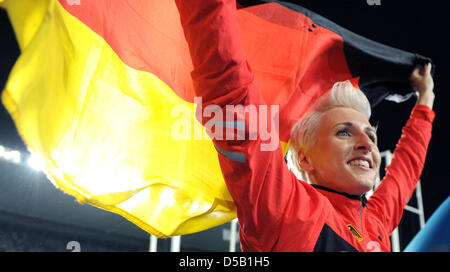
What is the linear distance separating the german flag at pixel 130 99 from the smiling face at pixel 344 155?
16 cm

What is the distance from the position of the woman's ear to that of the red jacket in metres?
0.09

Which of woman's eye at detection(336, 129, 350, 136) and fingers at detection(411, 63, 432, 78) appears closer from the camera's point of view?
woman's eye at detection(336, 129, 350, 136)

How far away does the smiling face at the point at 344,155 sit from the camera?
126 cm

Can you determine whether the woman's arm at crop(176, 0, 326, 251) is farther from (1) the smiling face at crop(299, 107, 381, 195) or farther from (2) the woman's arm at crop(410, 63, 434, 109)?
(2) the woman's arm at crop(410, 63, 434, 109)

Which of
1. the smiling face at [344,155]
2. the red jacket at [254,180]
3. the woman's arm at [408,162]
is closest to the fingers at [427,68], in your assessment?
the woman's arm at [408,162]

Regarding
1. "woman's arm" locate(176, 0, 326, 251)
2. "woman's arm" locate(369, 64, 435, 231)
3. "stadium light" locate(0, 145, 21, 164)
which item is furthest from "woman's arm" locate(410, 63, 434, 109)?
"stadium light" locate(0, 145, 21, 164)

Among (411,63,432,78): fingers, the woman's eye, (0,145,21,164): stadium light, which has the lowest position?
the woman's eye

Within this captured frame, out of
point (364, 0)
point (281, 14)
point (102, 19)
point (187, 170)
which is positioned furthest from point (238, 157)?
point (364, 0)

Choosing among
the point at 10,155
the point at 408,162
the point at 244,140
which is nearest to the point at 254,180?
the point at 244,140

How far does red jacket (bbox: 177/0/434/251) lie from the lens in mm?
903

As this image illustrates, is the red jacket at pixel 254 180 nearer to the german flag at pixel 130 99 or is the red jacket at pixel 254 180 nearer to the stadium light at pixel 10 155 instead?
the german flag at pixel 130 99

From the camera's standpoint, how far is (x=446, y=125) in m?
4.08

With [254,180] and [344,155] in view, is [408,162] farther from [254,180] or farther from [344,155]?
[254,180]

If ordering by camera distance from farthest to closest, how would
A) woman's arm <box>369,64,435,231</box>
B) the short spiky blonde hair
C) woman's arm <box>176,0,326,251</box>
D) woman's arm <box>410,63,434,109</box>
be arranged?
woman's arm <box>410,63,434,109</box> → woman's arm <box>369,64,435,231</box> → the short spiky blonde hair → woman's arm <box>176,0,326,251</box>
